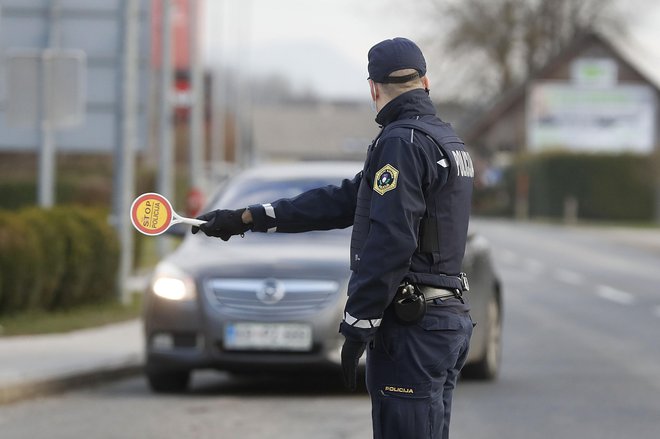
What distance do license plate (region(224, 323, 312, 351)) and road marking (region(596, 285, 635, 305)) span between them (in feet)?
39.7

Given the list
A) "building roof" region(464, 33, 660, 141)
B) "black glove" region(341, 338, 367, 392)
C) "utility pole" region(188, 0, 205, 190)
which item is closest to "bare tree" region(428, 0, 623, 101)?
"building roof" region(464, 33, 660, 141)

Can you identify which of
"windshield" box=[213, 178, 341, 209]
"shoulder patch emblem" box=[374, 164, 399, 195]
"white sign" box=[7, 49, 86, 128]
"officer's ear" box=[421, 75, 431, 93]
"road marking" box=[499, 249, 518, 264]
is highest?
"white sign" box=[7, 49, 86, 128]

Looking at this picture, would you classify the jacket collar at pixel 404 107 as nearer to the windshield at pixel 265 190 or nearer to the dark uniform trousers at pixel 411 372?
the dark uniform trousers at pixel 411 372

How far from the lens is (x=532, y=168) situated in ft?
206

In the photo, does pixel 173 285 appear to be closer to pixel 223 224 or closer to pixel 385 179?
pixel 223 224

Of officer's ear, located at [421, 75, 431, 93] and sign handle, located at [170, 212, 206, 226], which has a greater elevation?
officer's ear, located at [421, 75, 431, 93]

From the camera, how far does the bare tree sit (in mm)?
72812

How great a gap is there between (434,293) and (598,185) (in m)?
55.2

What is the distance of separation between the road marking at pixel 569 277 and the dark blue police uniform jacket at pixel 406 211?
2111 cm

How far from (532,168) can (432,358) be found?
58038 mm

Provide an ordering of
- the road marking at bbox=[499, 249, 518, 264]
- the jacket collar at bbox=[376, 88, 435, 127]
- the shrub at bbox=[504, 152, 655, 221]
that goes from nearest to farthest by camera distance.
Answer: the jacket collar at bbox=[376, 88, 435, 127] < the road marking at bbox=[499, 249, 518, 264] < the shrub at bbox=[504, 152, 655, 221]

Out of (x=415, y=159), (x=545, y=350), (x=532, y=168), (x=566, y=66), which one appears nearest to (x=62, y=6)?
(x=545, y=350)

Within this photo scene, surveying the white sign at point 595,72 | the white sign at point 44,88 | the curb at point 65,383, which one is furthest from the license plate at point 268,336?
the white sign at point 595,72

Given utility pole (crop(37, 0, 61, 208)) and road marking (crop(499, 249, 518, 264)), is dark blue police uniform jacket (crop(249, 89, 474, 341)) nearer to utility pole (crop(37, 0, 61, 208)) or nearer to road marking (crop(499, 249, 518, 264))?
utility pole (crop(37, 0, 61, 208))
